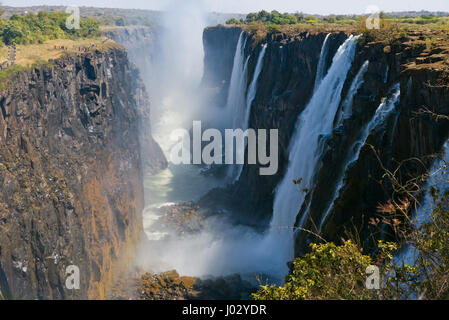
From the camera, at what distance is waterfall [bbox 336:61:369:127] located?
20.7 m

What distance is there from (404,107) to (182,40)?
3874 inches

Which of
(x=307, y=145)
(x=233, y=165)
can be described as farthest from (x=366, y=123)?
(x=233, y=165)

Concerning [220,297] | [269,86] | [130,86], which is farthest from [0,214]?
[130,86]

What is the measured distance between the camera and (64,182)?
80.0 ft

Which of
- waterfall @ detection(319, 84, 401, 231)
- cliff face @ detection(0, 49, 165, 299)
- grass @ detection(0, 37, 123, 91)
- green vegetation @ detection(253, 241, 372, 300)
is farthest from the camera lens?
grass @ detection(0, 37, 123, 91)

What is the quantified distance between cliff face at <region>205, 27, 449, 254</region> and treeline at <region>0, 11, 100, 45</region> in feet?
66.7

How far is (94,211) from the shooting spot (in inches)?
1097

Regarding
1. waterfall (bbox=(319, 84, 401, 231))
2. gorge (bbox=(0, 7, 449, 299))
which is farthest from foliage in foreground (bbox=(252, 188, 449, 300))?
waterfall (bbox=(319, 84, 401, 231))

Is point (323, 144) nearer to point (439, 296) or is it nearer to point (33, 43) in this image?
point (439, 296)

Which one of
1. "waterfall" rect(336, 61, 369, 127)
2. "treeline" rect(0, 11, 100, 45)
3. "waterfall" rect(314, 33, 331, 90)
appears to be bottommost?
"waterfall" rect(336, 61, 369, 127)

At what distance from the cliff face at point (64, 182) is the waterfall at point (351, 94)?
1607cm

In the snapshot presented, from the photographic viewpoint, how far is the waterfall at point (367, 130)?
17.2 metres

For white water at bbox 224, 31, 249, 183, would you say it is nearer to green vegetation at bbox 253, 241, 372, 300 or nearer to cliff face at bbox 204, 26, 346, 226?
cliff face at bbox 204, 26, 346, 226

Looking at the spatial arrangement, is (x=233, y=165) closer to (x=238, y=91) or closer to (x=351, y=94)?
(x=238, y=91)
